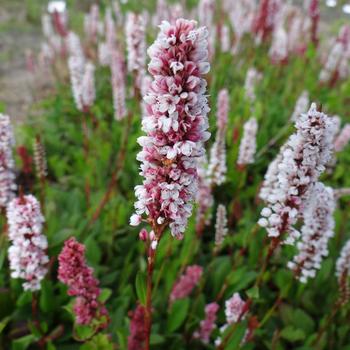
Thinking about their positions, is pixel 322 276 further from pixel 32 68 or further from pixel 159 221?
pixel 32 68

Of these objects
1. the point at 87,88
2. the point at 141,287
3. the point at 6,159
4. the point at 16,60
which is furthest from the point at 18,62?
the point at 141,287

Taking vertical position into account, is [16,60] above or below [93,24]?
below

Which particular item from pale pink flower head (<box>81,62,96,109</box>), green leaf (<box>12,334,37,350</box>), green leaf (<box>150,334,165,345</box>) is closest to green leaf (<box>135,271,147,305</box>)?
green leaf (<box>150,334,165,345</box>)

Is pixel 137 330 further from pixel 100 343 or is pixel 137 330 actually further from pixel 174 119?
pixel 174 119

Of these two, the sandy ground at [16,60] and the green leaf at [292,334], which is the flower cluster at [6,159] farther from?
the green leaf at [292,334]

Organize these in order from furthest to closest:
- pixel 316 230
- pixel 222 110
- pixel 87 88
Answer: pixel 87 88
pixel 222 110
pixel 316 230

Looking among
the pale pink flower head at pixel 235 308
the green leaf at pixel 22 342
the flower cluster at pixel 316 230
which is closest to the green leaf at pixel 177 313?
the pale pink flower head at pixel 235 308

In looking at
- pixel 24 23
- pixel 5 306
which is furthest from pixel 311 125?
pixel 24 23
